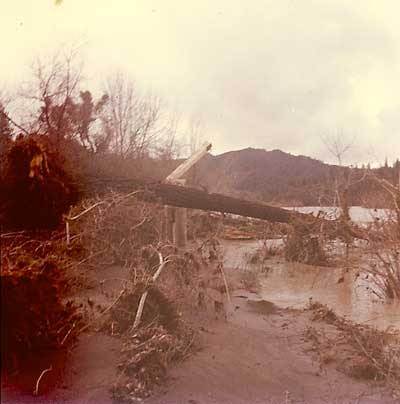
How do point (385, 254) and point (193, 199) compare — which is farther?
point (193, 199)

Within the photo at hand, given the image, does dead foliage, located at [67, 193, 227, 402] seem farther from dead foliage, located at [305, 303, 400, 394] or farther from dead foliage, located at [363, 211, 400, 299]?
dead foliage, located at [363, 211, 400, 299]

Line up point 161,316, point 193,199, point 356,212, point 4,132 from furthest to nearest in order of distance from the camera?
point 356,212 → point 193,199 → point 4,132 → point 161,316

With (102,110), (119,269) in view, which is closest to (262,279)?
(119,269)

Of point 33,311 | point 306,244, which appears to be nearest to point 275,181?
point 306,244

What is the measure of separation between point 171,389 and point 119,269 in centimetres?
296

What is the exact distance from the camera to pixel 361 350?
5.57m

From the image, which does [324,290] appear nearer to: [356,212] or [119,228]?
[356,212]

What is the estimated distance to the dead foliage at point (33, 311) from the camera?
370 cm

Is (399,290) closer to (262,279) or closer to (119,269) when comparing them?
(262,279)

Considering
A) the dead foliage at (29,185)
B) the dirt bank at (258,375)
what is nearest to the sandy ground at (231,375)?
the dirt bank at (258,375)

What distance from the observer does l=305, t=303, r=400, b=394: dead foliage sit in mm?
5238

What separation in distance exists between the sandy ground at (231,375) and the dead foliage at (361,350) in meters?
0.13

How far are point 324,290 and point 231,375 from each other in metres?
4.54

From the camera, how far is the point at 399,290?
790 centimetres
